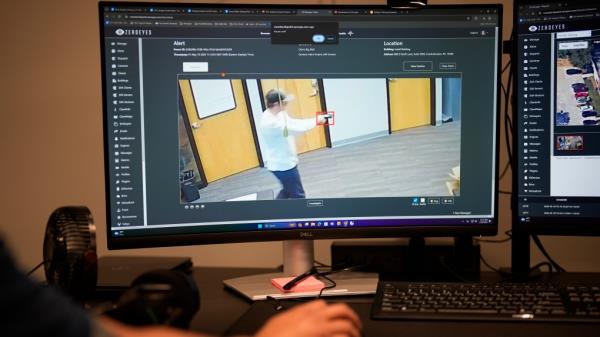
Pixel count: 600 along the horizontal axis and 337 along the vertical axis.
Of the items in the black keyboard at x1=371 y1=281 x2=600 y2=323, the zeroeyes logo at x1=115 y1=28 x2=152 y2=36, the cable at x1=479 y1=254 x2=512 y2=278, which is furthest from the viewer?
the cable at x1=479 y1=254 x2=512 y2=278

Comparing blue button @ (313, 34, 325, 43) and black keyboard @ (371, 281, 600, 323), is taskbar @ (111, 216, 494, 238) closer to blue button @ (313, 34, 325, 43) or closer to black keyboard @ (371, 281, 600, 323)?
black keyboard @ (371, 281, 600, 323)

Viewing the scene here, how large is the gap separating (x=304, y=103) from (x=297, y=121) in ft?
0.13

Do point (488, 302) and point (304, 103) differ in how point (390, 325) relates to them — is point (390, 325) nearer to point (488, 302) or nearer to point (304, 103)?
point (488, 302)

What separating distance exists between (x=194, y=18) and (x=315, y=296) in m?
0.60

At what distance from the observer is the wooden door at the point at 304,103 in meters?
1.35

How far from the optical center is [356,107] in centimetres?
136

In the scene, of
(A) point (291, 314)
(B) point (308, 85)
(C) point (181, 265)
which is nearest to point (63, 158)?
(C) point (181, 265)

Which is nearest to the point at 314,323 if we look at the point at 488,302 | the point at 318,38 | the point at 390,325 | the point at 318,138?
the point at 390,325

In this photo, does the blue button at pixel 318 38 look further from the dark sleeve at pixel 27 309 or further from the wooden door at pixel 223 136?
the dark sleeve at pixel 27 309

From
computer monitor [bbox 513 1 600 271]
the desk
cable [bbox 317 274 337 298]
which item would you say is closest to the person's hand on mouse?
the desk

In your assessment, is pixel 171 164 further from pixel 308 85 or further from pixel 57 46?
pixel 57 46

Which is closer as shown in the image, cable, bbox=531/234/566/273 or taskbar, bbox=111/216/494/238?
taskbar, bbox=111/216/494/238

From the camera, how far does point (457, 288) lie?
4.03ft

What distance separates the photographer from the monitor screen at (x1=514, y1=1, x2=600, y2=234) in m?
1.35
